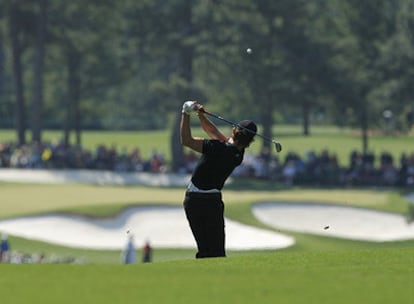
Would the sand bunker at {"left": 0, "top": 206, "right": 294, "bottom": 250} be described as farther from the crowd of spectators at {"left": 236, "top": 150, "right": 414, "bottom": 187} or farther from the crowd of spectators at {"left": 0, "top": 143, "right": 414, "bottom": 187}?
the crowd of spectators at {"left": 0, "top": 143, "right": 414, "bottom": 187}

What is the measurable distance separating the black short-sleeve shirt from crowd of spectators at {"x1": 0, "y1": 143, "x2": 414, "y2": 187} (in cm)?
3571

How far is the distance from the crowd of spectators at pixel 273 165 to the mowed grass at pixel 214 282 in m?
36.6

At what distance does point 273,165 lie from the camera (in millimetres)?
49562

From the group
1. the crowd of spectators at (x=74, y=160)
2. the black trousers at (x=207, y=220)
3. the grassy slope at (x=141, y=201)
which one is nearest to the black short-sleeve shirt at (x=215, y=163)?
the black trousers at (x=207, y=220)

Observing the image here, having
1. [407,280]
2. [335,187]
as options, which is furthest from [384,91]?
[407,280]

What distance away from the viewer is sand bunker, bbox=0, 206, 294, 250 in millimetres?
34125

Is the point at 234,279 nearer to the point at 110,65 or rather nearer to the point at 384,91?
the point at 384,91

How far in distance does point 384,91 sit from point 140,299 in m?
51.8

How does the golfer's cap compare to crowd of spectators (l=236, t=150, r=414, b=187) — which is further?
crowd of spectators (l=236, t=150, r=414, b=187)

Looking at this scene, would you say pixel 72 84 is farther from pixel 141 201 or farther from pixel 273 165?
pixel 141 201

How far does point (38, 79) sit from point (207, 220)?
170 ft

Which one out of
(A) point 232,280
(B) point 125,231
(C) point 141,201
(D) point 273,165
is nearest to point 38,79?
(D) point 273,165

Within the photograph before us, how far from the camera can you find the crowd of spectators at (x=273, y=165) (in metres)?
47.4

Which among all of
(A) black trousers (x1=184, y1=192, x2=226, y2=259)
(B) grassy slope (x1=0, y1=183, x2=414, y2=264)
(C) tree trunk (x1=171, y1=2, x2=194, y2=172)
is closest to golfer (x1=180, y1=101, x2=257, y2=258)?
(A) black trousers (x1=184, y1=192, x2=226, y2=259)
